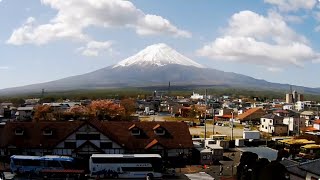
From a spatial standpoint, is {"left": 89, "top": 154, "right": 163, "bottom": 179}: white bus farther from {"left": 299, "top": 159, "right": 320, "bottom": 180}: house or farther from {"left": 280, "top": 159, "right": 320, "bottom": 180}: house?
{"left": 299, "top": 159, "right": 320, "bottom": 180}: house

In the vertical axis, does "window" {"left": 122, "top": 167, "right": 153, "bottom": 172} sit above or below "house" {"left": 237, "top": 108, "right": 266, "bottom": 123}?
below

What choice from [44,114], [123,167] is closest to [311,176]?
[123,167]

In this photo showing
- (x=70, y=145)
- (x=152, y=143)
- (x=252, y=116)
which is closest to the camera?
(x=70, y=145)

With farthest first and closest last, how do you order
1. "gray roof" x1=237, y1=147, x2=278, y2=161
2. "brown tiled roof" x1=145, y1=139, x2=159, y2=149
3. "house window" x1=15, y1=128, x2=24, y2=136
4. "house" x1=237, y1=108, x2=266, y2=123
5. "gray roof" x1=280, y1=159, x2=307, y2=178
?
"house" x1=237, y1=108, x2=266, y2=123 → "gray roof" x1=237, y1=147, x2=278, y2=161 → "house window" x1=15, y1=128, x2=24, y2=136 → "brown tiled roof" x1=145, y1=139, x2=159, y2=149 → "gray roof" x1=280, y1=159, x2=307, y2=178

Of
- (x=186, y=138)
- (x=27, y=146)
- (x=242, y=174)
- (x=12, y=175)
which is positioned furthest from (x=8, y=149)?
(x=242, y=174)

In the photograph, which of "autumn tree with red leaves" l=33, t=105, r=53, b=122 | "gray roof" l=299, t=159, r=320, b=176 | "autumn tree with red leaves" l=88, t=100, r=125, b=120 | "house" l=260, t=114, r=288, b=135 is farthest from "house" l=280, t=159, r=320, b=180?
"autumn tree with red leaves" l=33, t=105, r=53, b=122

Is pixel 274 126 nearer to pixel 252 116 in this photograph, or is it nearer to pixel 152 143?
pixel 252 116
